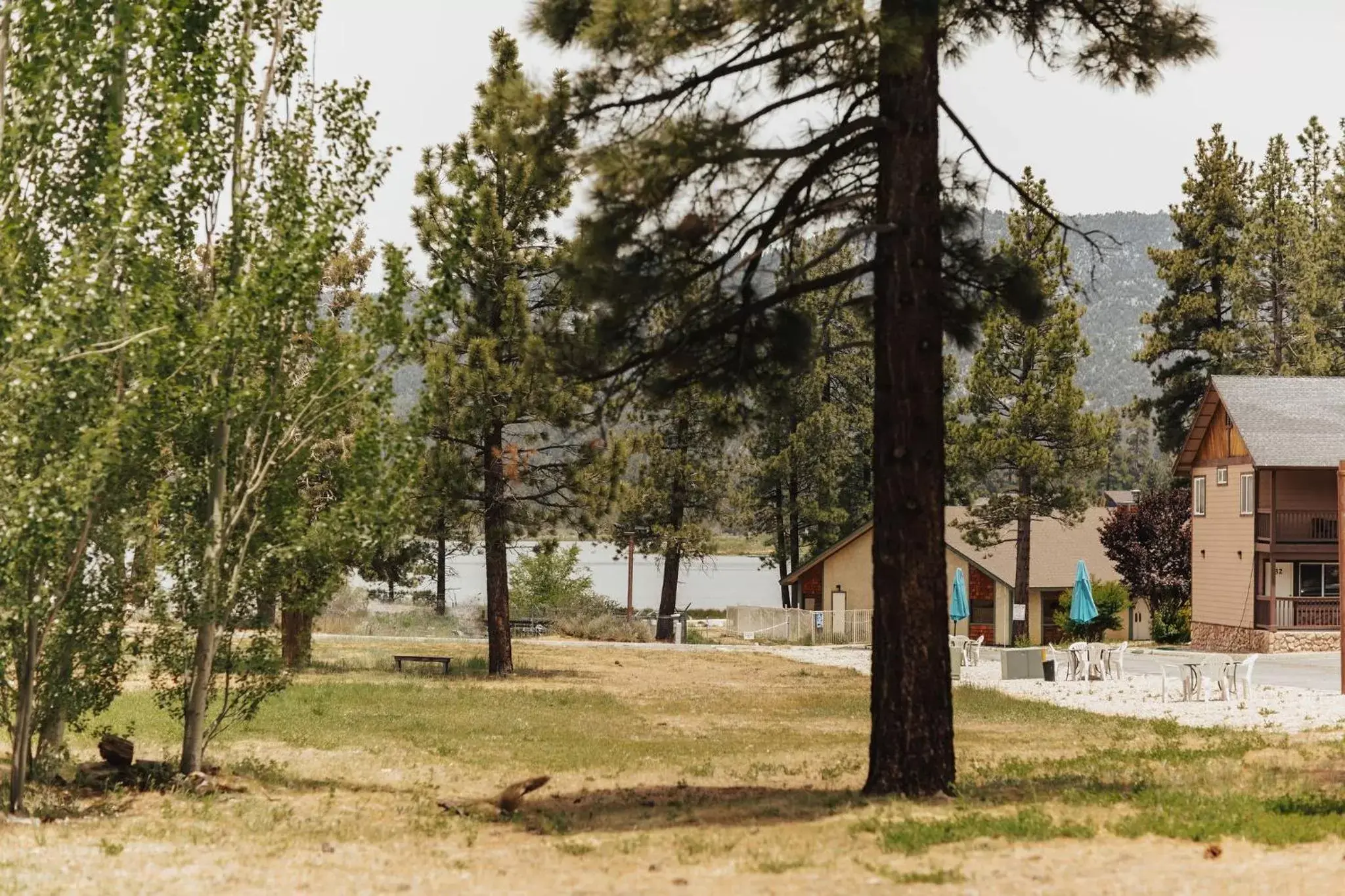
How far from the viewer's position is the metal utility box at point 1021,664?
102ft

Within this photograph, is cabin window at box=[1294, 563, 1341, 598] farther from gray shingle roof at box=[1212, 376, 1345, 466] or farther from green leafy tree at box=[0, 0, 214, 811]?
green leafy tree at box=[0, 0, 214, 811]

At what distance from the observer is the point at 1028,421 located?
1898 inches

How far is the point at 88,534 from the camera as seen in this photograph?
12.7m

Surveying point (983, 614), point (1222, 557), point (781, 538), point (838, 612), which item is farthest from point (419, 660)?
point (781, 538)

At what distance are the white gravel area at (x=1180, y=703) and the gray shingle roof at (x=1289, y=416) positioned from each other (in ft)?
46.6

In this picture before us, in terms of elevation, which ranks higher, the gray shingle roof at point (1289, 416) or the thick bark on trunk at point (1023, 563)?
the gray shingle roof at point (1289, 416)

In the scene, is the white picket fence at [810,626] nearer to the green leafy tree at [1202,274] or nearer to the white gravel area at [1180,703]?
the green leafy tree at [1202,274]

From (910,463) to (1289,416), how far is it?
121 ft

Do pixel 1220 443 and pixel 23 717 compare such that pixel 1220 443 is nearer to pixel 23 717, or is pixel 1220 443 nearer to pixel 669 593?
pixel 669 593

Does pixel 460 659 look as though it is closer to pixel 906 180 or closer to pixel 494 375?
pixel 494 375

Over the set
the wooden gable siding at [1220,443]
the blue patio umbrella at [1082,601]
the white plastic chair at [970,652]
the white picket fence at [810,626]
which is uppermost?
the wooden gable siding at [1220,443]

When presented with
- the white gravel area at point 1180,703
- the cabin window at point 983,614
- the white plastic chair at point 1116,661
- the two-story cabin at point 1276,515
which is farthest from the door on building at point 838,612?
the white plastic chair at point 1116,661

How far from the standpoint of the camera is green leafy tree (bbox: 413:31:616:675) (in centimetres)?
3083

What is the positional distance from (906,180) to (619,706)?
1571cm
